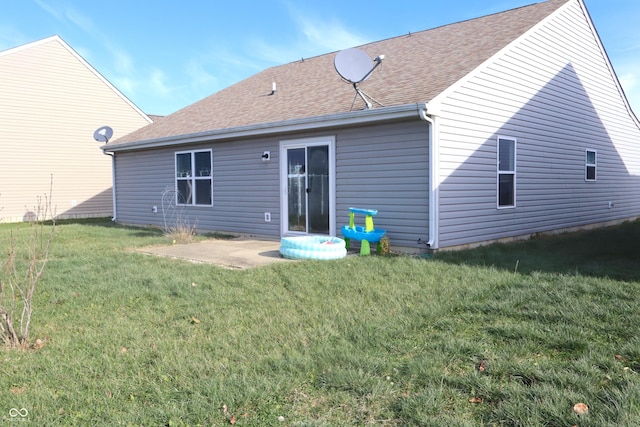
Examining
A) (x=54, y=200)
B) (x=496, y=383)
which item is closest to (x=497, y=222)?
(x=496, y=383)

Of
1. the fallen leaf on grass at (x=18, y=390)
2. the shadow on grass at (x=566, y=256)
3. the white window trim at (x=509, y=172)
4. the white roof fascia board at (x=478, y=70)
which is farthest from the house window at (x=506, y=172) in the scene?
the fallen leaf on grass at (x=18, y=390)

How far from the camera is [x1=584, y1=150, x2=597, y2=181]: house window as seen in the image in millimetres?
12656

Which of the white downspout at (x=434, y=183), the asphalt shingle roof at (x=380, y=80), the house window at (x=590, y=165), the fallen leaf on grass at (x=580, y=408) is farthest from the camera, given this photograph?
the house window at (x=590, y=165)

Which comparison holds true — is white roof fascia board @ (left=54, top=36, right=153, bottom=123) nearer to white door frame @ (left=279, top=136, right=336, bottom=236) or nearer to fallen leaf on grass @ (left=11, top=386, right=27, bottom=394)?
white door frame @ (left=279, top=136, right=336, bottom=236)

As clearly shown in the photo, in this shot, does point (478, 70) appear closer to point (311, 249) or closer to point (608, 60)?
point (311, 249)

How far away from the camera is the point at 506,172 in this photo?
9.78 meters

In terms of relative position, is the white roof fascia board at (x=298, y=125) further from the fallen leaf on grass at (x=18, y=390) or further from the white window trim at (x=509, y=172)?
the fallen leaf on grass at (x=18, y=390)

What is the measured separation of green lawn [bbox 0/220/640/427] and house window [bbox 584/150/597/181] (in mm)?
6786

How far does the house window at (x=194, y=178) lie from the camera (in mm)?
12195

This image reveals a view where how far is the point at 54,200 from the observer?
61.1 ft

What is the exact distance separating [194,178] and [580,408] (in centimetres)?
1105

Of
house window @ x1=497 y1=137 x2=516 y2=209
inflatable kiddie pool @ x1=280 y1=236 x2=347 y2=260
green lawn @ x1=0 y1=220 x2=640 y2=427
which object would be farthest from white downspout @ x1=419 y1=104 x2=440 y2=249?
house window @ x1=497 y1=137 x2=516 y2=209

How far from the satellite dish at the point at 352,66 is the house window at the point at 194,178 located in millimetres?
4550

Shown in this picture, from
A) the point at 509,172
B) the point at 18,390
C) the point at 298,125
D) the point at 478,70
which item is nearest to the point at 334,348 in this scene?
the point at 18,390
